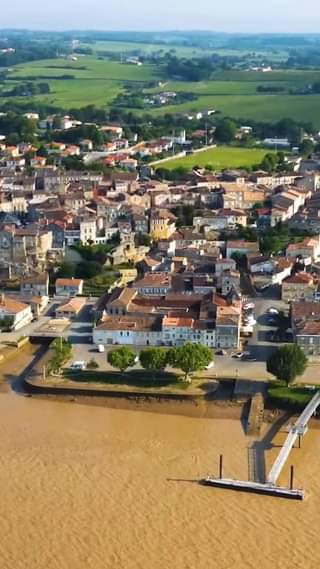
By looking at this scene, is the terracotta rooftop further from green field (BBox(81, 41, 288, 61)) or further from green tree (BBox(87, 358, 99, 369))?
green field (BBox(81, 41, 288, 61))

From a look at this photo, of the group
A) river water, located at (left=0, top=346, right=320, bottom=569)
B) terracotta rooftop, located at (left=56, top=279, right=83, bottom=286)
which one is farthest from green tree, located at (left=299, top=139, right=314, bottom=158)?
river water, located at (left=0, top=346, right=320, bottom=569)

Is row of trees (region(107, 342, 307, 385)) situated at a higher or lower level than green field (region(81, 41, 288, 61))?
lower

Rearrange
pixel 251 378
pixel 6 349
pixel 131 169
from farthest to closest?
pixel 131 169
pixel 6 349
pixel 251 378

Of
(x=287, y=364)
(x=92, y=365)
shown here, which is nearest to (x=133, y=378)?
(x=92, y=365)

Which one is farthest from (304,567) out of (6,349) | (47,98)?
(47,98)

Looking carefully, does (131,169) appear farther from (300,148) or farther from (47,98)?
(47,98)

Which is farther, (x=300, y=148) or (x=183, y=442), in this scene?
(x=300, y=148)
